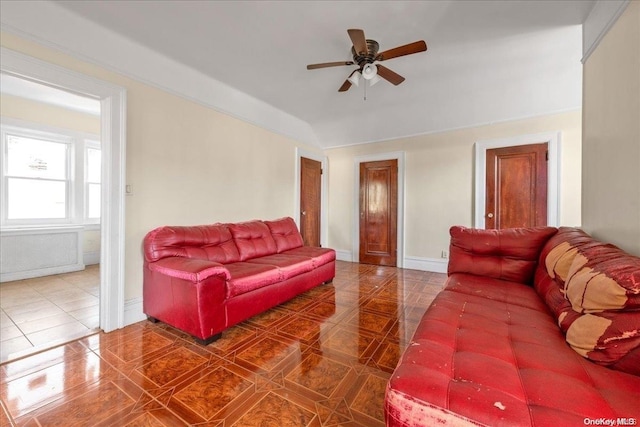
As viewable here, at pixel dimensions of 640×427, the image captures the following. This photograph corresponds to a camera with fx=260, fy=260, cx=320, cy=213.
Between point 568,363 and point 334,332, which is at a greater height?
point 568,363

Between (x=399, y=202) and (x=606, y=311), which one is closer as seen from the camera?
(x=606, y=311)

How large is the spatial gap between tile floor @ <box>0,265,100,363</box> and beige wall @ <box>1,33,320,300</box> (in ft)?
1.79

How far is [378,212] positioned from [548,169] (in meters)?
2.60

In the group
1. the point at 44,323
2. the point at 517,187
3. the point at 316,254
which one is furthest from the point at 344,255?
the point at 44,323

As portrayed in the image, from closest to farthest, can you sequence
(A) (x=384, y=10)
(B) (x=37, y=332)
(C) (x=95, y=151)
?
(A) (x=384, y=10)
(B) (x=37, y=332)
(C) (x=95, y=151)

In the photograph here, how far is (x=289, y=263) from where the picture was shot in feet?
9.64

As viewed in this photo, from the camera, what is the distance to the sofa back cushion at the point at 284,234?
12.3 ft

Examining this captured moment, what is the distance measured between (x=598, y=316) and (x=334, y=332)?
1730mm

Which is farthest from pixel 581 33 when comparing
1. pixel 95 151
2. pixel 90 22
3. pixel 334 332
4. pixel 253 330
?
pixel 95 151

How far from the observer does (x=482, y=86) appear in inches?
136

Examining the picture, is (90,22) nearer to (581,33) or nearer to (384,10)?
(384,10)

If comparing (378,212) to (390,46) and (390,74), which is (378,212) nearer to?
(390,74)

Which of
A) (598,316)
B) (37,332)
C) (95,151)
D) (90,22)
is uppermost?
(90,22)

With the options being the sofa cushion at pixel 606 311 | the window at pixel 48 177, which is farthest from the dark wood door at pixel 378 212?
the window at pixel 48 177
